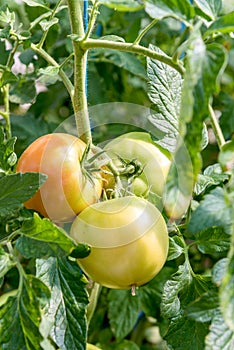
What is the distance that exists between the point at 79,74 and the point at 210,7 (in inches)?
8.1

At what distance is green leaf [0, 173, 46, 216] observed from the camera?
714 mm

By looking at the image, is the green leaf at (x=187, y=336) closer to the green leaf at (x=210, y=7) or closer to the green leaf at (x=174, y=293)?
the green leaf at (x=174, y=293)

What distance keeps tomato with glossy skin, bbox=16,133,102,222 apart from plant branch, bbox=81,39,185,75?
0.11 metres

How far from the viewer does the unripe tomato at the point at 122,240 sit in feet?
2.41

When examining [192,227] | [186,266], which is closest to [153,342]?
[186,266]

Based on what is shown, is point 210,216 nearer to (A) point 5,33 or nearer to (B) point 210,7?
(B) point 210,7

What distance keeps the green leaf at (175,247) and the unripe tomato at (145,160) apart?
0.06m

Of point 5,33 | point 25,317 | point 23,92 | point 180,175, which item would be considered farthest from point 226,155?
point 23,92

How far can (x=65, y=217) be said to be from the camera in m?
0.79

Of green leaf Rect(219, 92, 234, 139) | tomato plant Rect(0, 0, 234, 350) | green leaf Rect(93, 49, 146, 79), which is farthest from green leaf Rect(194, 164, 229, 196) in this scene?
green leaf Rect(219, 92, 234, 139)

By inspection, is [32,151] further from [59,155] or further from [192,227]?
[192,227]

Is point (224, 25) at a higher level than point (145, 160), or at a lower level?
higher

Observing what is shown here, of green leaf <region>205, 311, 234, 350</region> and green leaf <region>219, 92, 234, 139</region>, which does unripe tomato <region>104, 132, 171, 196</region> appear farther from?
green leaf <region>219, 92, 234, 139</region>

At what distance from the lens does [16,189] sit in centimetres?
73
